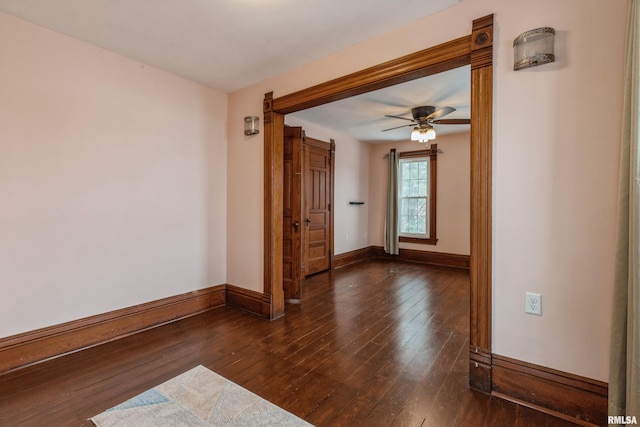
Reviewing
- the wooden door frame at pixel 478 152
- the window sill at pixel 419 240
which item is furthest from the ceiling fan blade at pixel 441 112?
the window sill at pixel 419 240

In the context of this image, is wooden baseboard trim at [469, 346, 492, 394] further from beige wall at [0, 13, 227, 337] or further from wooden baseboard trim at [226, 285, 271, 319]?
beige wall at [0, 13, 227, 337]

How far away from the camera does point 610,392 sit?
4.54 ft

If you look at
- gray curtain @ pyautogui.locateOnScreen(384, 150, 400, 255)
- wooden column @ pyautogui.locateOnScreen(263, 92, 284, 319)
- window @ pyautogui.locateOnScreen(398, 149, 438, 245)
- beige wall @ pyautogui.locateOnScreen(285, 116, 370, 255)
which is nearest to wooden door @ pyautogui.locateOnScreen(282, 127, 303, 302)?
wooden column @ pyautogui.locateOnScreen(263, 92, 284, 319)

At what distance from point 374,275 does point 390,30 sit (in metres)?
3.81

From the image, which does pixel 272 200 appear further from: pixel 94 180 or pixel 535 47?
pixel 535 47

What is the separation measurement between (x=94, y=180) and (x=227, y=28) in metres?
1.75

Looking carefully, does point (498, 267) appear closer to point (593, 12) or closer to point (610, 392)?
point (610, 392)

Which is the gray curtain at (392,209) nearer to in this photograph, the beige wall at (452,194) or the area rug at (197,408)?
the beige wall at (452,194)

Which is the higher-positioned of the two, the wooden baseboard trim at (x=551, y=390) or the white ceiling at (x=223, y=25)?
the white ceiling at (x=223, y=25)

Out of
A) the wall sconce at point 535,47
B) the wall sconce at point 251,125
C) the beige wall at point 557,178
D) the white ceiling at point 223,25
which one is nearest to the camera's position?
the beige wall at point 557,178

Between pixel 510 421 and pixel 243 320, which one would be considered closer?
pixel 510 421

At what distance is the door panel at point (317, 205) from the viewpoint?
4.98 m

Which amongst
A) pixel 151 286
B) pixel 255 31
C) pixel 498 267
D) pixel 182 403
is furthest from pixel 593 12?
pixel 151 286

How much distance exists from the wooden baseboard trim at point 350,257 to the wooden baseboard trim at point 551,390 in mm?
3840
